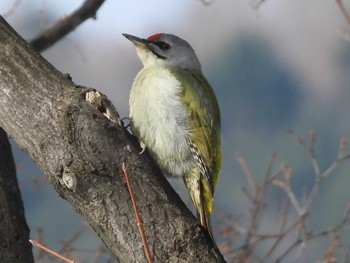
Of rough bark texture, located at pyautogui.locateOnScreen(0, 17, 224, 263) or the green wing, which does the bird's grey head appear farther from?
rough bark texture, located at pyautogui.locateOnScreen(0, 17, 224, 263)

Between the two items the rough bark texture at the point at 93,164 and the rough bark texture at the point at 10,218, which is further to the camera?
the rough bark texture at the point at 10,218

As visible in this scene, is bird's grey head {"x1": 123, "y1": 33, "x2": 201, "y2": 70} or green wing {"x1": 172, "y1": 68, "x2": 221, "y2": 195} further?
bird's grey head {"x1": 123, "y1": 33, "x2": 201, "y2": 70}

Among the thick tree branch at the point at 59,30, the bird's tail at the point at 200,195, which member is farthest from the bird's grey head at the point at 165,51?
the bird's tail at the point at 200,195

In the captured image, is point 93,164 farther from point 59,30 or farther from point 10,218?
point 59,30

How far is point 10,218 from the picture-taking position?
14.7 feet

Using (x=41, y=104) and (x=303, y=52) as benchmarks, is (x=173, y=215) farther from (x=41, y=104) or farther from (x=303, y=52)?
(x=303, y=52)

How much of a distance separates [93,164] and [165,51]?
2.19 metres

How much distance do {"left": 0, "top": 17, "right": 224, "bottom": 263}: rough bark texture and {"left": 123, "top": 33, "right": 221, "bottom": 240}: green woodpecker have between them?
995mm

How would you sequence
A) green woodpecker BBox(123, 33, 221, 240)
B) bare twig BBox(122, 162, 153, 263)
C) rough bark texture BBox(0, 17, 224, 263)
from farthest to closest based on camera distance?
green woodpecker BBox(123, 33, 221, 240) → rough bark texture BBox(0, 17, 224, 263) → bare twig BBox(122, 162, 153, 263)

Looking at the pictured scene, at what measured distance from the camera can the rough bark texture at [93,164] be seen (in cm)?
359

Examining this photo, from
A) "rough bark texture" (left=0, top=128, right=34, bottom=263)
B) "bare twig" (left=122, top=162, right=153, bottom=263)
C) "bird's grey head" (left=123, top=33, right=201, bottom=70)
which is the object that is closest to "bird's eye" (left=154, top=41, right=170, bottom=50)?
"bird's grey head" (left=123, top=33, right=201, bottom=70)

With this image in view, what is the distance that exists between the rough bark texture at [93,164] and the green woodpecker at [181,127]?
39.2 inches

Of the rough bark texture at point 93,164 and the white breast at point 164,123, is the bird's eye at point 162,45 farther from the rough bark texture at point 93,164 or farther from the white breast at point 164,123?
the rough bark texture at point 93,164

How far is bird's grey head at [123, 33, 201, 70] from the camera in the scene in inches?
222
